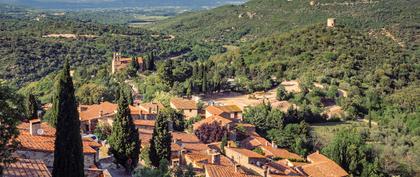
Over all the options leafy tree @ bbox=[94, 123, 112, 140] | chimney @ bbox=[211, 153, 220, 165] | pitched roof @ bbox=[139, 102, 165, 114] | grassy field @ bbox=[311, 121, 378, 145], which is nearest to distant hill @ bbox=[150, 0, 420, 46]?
grassy field @ bbox=[311, 121, 378, 145]

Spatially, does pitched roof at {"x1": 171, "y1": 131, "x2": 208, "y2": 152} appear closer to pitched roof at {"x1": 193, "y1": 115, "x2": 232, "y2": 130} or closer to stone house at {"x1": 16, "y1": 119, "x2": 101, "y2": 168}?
pitched roof at {"x1": 193, "y1": 115, "x2": 232, "y2": 130}

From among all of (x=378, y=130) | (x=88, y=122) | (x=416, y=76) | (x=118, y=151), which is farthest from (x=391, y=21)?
(x=118, y=151)

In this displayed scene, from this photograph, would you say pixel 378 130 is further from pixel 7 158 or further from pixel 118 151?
pixel 7 158

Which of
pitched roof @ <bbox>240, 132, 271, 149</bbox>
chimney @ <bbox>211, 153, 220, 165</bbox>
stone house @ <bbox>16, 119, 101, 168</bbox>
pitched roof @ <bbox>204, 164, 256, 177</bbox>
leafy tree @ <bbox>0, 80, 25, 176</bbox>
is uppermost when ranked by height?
leafy tree @ <bbox>0, 80, 25, 176</bbox>

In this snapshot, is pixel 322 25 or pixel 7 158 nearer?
pixel 7 158

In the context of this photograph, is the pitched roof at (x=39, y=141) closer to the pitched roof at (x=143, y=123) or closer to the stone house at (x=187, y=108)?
the pitched roof at (x=143, y=123)

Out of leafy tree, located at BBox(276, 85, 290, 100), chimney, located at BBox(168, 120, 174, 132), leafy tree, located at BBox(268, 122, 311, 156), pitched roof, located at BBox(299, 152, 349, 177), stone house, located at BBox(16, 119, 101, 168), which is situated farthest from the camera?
leafy tree, located at BBox(276, 85, 290, 100)

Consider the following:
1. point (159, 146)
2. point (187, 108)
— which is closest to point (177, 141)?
point (159, 146)
